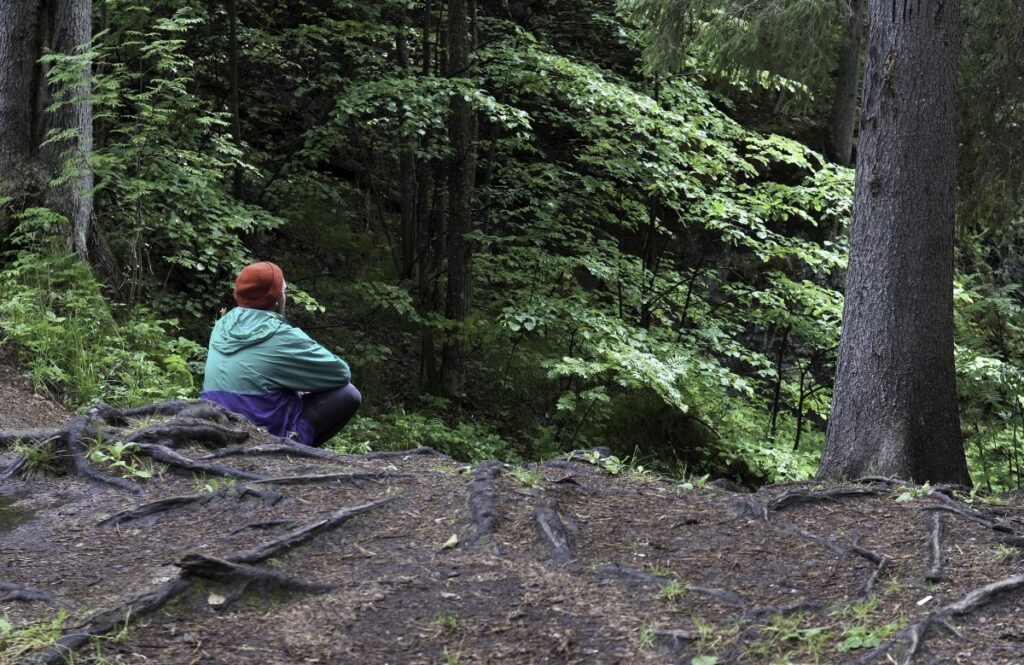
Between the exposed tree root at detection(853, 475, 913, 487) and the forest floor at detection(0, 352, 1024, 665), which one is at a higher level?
the exposed tree root at detection(853, 475, 913, 487)

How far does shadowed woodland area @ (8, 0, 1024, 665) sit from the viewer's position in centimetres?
343

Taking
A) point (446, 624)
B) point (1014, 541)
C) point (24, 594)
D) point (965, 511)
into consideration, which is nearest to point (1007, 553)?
point (1014, 541)

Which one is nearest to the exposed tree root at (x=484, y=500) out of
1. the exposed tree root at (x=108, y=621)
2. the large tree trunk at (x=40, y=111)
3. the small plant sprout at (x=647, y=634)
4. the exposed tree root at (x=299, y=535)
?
the exposed tree root at (x=299, y=535)

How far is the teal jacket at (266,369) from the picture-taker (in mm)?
5797

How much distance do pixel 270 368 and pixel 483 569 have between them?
8.81 ft

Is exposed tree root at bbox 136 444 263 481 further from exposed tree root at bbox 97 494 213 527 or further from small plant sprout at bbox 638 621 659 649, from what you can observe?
small plant sprout at bbox 638 621 659 649

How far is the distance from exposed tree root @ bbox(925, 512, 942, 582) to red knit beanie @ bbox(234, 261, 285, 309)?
3.93m

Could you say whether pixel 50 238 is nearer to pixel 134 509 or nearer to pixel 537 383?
pixel 134 509

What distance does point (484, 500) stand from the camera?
4250mm

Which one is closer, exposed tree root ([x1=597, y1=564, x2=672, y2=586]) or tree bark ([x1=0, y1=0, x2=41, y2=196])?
exposed tree root ([x1=597, y1=564, x2=672, y2=586])

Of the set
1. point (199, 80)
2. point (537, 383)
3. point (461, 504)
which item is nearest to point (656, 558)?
point (461, 504)

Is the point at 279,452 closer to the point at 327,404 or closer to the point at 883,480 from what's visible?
the point at 327,404

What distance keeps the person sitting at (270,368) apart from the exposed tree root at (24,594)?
248cm

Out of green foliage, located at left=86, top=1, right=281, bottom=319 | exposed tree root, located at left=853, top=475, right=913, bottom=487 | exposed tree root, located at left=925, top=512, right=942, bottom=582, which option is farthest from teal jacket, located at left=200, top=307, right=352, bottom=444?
exposed tree root, located at left=925, top=512, right=942, bottom=582
